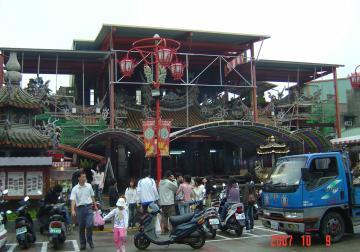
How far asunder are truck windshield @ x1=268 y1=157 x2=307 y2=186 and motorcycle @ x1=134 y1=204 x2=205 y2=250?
2.10 metres

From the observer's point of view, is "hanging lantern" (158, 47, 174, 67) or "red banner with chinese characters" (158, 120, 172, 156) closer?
"red banner with chinese characters" (158, 120, 172, 156)

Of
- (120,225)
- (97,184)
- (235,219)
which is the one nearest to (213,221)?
(235,219)

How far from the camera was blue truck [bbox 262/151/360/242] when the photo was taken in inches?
398

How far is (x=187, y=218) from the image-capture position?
10.4m

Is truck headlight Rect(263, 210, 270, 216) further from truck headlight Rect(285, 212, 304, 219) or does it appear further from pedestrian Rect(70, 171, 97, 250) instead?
pedestrian Rect(70, 171, 97, 250)

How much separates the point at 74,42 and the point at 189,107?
972cm

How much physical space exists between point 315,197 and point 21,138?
10.0 metres

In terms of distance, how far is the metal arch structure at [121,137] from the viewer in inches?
969

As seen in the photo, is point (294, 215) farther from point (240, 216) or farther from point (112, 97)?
point (112, 97)

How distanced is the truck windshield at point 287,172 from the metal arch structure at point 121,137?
14.3 m

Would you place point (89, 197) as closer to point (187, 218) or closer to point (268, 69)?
point (187, 218)

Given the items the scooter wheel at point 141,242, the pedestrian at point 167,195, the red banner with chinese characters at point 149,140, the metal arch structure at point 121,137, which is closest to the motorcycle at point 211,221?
the pedestrian at point 167,195

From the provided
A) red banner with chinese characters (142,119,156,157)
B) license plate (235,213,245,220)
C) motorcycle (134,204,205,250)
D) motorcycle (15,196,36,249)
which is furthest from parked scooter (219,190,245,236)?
Answer: motorcycle (15,196,36,249)

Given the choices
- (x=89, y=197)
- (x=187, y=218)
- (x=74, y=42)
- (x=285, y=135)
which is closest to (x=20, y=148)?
(x=89, y=197)
